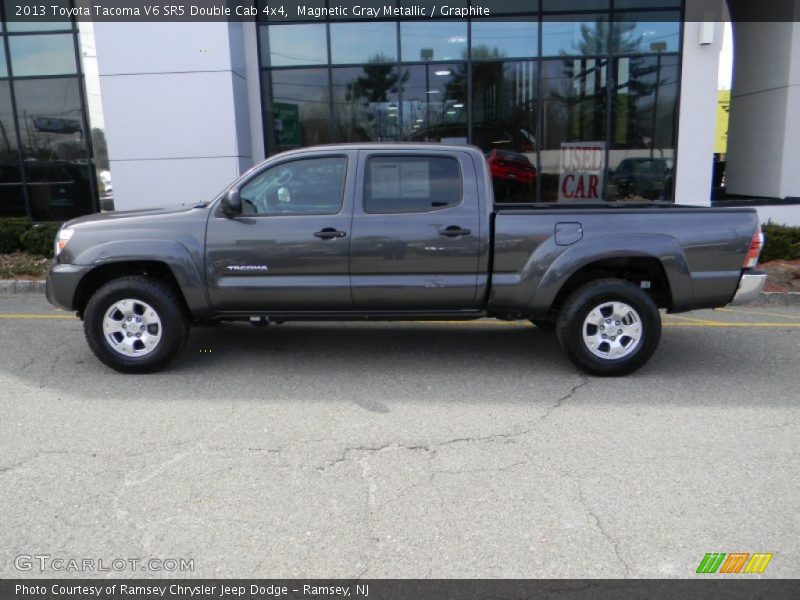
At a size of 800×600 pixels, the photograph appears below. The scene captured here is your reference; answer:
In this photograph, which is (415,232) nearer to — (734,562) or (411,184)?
(411,184)

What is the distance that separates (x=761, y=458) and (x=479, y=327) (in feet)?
11.8

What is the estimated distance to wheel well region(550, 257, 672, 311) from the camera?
18.3ft

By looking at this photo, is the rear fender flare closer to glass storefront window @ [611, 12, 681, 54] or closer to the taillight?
the taillight

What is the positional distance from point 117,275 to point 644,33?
36.4 feet

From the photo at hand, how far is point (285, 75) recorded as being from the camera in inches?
516

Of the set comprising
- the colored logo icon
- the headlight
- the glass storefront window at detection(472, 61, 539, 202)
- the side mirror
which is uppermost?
the glass storefront window at detection(472, 61, 539, 202)

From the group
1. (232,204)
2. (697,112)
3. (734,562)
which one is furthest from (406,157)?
(697,112)

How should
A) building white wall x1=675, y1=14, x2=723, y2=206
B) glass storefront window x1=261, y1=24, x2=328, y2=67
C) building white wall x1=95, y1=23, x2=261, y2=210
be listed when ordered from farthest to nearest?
glass storefront window x1=261, y1=24, x2=328, y2=67 → building white wall x1=675, y1=14, x2=723, y2=206 → building white wall x1=95, y1=23, x2=261, y2=210

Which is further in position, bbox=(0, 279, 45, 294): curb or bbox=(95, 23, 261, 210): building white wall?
bbox=(95, 23, 261, 210): building white wall

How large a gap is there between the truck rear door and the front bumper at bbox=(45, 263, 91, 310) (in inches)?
91.0

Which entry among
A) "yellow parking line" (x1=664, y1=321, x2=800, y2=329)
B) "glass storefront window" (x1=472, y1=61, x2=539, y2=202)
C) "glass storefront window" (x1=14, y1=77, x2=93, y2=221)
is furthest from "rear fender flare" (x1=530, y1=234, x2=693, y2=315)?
"glass storefront window" (x1=14, y1=77, x2=93, y2=221)

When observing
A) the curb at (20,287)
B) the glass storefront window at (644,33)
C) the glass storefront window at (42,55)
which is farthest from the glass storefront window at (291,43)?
the curb at (20,287)

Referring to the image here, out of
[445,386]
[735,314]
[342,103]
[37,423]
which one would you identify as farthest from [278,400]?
[342,103]
